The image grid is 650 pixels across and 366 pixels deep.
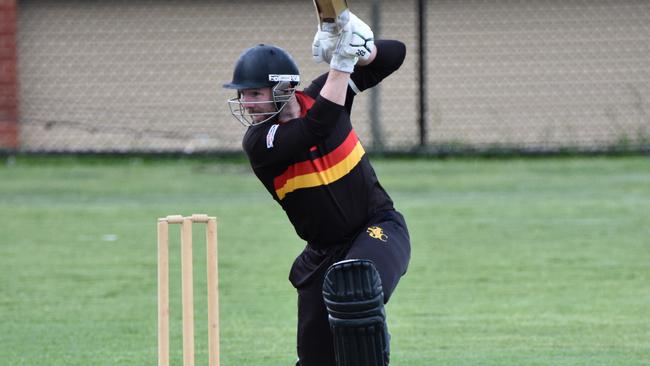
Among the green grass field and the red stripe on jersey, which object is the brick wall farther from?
the red stripe on jersey

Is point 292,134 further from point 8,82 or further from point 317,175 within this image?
point 8,82

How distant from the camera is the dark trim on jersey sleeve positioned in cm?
463

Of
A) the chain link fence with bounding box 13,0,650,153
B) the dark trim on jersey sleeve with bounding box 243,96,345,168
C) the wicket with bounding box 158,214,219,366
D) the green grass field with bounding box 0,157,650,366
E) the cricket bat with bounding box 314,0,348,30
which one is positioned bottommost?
the chain link fence with bounding box 13,0,650,153

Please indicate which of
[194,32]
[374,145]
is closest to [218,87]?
[194,32]

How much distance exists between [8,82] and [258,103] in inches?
486

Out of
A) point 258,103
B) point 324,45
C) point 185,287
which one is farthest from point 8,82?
point 324,45

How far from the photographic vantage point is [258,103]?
15.9 feet

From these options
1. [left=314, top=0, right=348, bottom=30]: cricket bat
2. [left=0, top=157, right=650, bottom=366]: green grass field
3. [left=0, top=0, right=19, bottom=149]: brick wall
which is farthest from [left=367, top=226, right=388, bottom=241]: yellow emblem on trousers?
[left=0, top=0, right=19, bottom=149]: brick wall

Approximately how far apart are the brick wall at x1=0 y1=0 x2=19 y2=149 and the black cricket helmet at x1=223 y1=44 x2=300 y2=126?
12.1m

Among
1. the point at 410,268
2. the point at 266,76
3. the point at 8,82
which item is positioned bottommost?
the point at 8,82

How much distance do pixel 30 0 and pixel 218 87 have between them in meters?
2.70

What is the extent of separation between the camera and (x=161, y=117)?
656 inches

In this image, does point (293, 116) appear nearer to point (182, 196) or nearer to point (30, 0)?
point (182, 196)

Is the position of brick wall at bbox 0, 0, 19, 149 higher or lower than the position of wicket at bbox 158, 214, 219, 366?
lower
